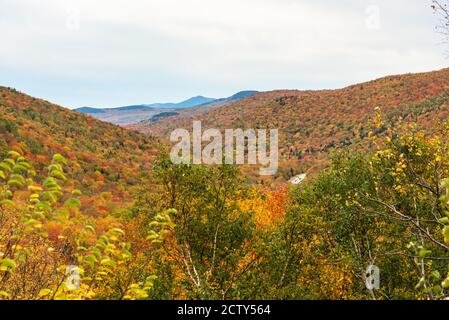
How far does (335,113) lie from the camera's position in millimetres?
118812

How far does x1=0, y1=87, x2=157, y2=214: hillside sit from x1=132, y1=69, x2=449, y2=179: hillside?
3215cm

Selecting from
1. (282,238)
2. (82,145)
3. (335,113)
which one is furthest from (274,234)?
(335,113)

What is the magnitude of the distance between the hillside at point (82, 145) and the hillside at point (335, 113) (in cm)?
3215

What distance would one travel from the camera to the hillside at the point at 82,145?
6262 cm

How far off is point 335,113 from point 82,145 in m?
69.5
